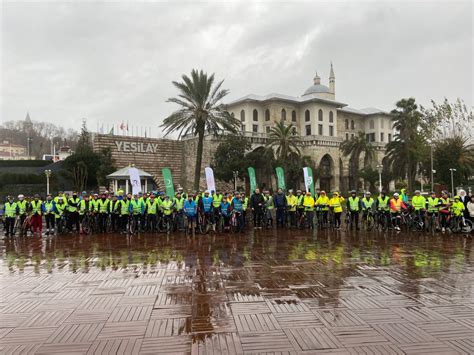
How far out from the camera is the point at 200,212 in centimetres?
1458

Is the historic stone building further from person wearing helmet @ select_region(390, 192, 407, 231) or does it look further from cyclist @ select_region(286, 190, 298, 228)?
person wearing helmet @ select_region(390, 192, 407, 231)

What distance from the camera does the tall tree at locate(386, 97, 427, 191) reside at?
35781 mm

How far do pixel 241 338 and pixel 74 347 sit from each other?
1662 mm

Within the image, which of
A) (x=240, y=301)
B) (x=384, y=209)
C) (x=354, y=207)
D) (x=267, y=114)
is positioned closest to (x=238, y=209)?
(x=354, y=207)

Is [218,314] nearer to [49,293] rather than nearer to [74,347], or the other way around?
[74,347]

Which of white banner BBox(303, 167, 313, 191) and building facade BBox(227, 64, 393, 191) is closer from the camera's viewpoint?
white banner BBox(303, 167, 313, 191)

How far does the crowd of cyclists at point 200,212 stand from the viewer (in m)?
14.4

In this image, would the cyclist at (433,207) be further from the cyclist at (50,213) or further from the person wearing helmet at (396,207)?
the cyclist at (50,213)

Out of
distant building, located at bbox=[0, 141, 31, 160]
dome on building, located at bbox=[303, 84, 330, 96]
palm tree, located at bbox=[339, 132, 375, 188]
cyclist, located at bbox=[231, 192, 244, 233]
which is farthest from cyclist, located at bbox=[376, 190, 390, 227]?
distant building, located at bbox=[0, 141, 31, 160]

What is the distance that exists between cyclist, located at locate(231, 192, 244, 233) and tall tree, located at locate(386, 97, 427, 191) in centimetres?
2551

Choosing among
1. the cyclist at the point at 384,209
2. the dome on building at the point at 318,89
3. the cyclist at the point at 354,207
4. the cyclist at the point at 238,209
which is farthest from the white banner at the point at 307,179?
the dome on building at the point at 318,89

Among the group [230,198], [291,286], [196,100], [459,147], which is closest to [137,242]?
[230,198]

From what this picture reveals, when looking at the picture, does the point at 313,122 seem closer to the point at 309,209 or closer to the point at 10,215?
the point at 309,209

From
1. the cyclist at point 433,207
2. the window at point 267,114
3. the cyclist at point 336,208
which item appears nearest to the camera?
the cyclist at point 433,207
